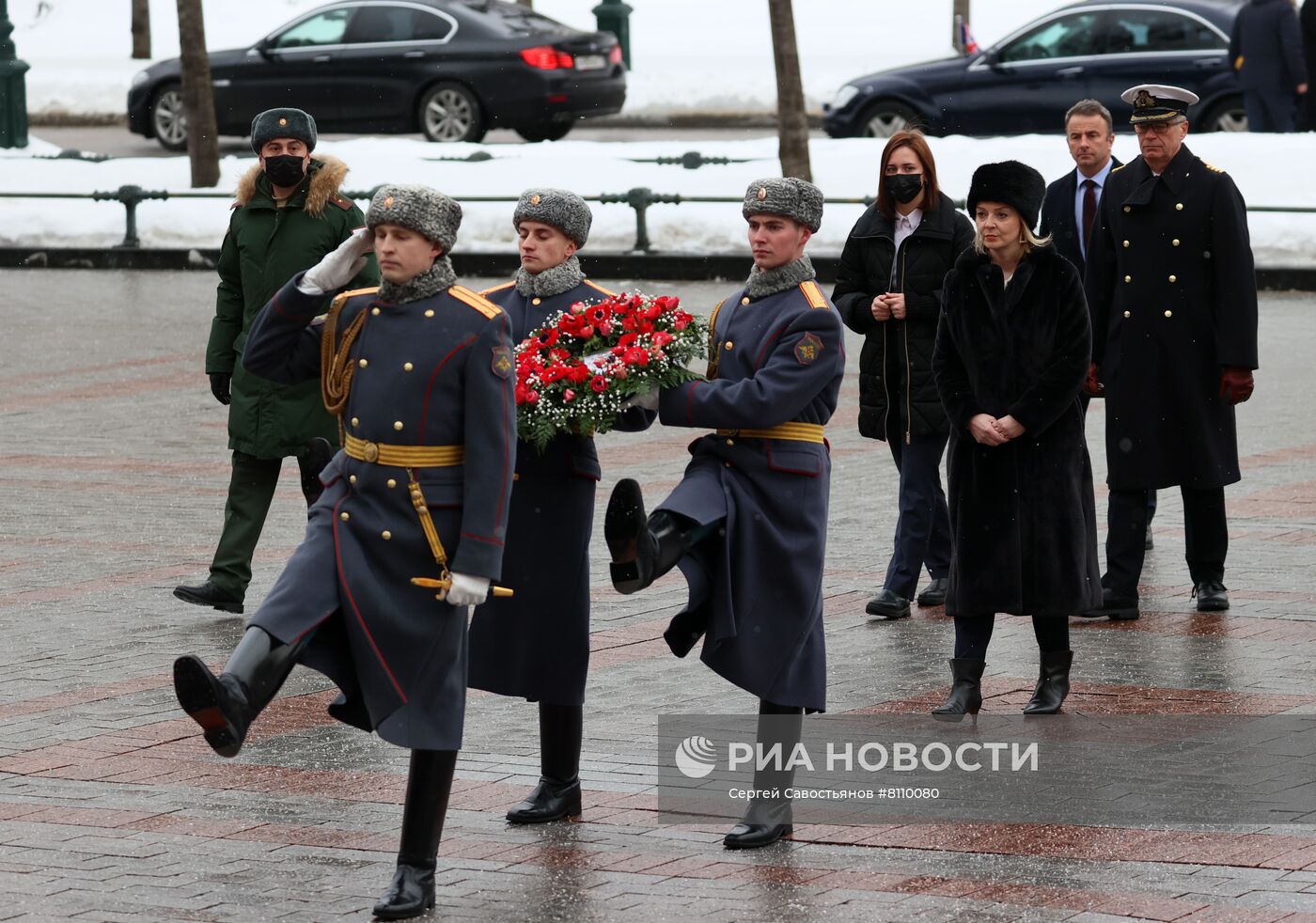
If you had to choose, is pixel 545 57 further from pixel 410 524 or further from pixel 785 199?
pixel 410 524

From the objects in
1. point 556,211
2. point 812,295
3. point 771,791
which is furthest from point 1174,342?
point 771,791

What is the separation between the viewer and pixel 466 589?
18.1ft

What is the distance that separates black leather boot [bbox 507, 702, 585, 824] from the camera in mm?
6227

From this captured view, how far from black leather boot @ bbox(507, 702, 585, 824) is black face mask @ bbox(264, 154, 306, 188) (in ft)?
10.7

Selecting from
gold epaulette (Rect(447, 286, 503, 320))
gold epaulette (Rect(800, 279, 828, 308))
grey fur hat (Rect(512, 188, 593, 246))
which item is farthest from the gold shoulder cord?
gold epaulette (Rect(447, 286, 503, 320))

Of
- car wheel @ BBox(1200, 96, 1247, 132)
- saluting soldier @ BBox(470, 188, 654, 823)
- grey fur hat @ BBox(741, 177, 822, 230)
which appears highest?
grey fur hat @ BBox(741, 177, 822, 230)

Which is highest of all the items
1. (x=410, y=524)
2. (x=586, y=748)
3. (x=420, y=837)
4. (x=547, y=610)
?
(x=410, y=524)

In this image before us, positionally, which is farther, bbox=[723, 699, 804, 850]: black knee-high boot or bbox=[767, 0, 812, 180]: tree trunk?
bbox=[767, 0, 812, 180]: tree trunk

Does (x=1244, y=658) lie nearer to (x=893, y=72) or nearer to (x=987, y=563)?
(x=987, y=563)

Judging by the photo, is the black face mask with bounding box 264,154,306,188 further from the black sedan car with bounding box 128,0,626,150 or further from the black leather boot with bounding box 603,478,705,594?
the black sedan car with bounding box 128,0,626,150

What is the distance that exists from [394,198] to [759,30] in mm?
39512

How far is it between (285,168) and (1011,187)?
9.74 ft

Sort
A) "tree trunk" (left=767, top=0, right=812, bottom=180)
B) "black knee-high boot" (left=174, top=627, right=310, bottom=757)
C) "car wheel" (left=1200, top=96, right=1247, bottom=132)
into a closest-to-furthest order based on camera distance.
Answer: "black knee-high boot" (left=174, top=627, right=310, bottom=757) < "tree trunk" (left=767, top=0, right=812, bottom=180) < "car wheel" (left=1200, top=96, right=1247, bottom=132)

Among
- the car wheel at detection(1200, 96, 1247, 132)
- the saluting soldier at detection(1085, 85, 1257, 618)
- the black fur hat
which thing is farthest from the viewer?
the car wheel at detection(1200, 96, 1247, 132)
